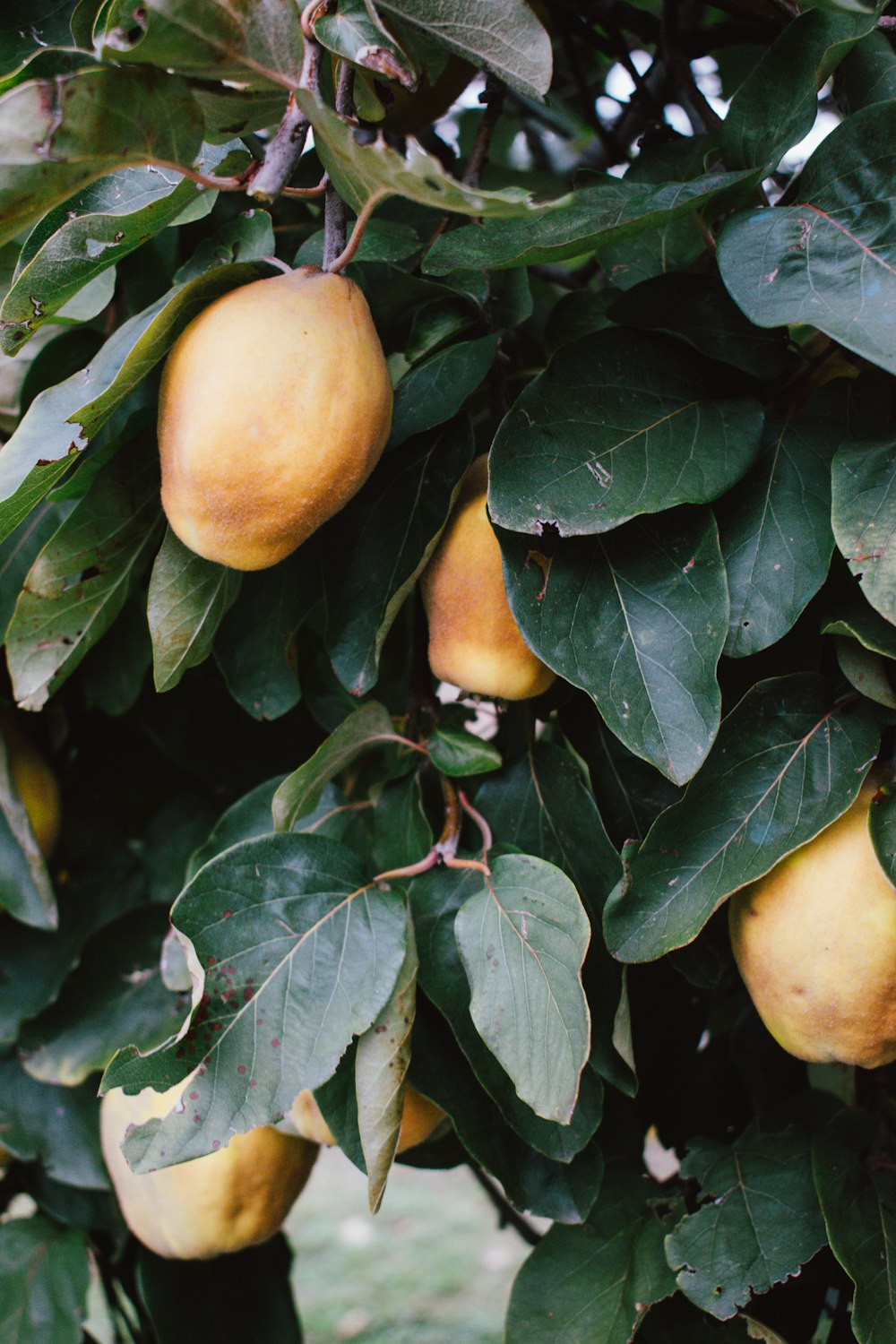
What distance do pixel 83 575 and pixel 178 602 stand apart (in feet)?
0.37

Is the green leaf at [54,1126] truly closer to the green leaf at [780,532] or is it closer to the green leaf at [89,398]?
the green leaf at [89,398]

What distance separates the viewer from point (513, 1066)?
0.55 metres

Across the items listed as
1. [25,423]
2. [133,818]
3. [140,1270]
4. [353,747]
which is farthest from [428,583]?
[140,1270]

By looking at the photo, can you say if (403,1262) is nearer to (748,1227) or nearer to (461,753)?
(748,1227)

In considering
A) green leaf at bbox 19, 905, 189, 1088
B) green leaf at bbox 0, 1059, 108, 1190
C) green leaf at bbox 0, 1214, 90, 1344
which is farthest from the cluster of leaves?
green leaf at bbox 0, 1214, 90, 1344

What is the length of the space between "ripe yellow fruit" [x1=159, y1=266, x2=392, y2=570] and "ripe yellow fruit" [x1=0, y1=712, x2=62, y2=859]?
1.49 ft

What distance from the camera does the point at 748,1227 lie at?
67cm

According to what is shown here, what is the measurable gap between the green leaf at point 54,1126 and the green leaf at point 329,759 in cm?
48

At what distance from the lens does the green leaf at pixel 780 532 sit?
21.5 inches

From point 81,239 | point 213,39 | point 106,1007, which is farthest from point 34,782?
point 213,39

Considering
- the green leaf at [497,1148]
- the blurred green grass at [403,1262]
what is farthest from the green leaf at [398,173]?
the blurred green grass at [403,1262]

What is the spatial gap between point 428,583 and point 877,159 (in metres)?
0.32

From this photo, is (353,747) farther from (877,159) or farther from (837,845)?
(877,159)

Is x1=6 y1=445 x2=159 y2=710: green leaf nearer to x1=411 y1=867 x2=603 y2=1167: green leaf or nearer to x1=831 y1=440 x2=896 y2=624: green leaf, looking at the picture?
x1=411 y1=867 x2=603 y2=1167: green leaf
